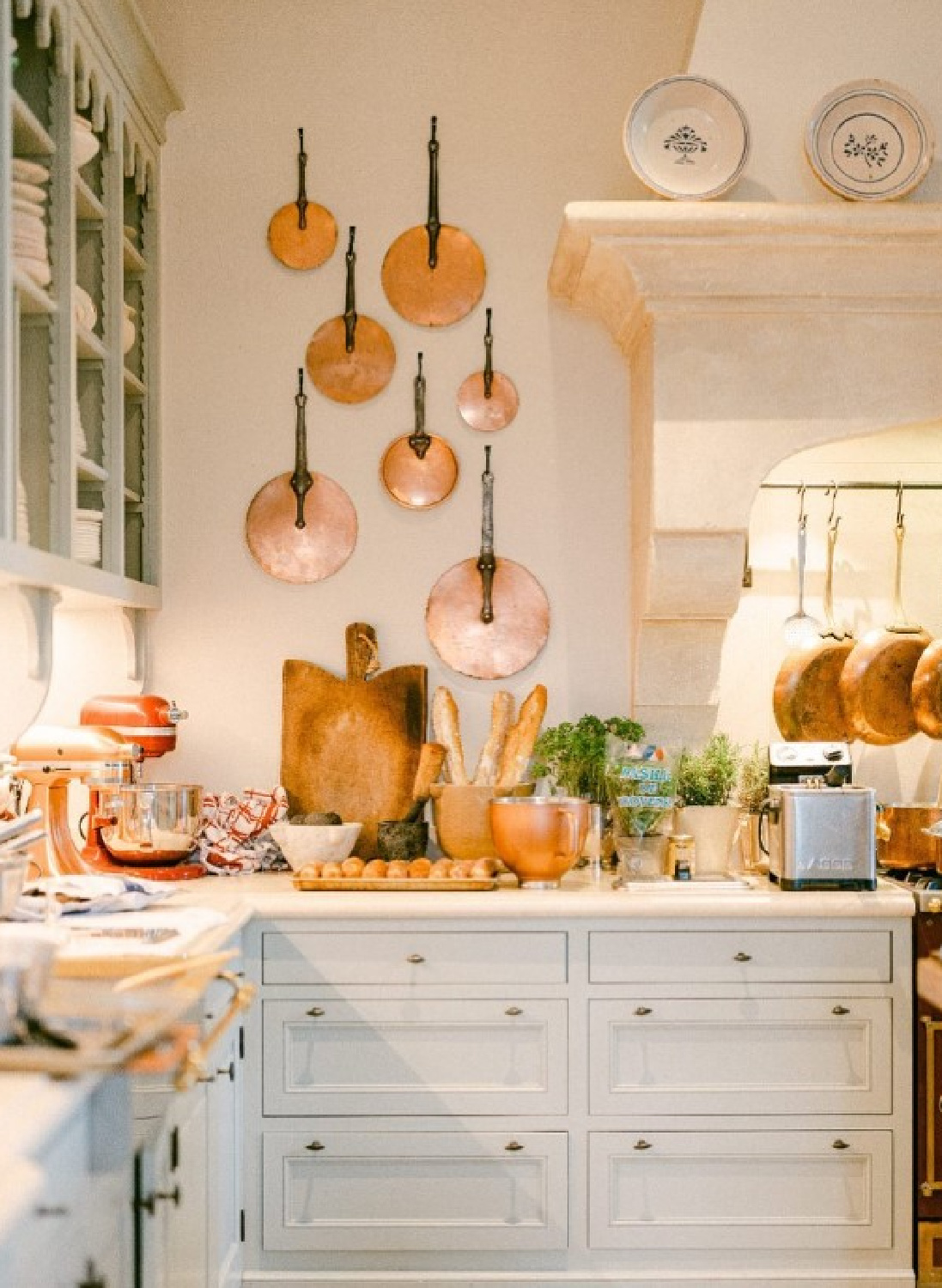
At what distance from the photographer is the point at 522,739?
308cm

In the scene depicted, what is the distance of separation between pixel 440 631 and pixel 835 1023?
1316mm

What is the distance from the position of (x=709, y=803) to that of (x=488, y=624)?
709 mm

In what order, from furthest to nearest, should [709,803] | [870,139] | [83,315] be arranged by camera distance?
[709,803]
[870,139]
[83,315]

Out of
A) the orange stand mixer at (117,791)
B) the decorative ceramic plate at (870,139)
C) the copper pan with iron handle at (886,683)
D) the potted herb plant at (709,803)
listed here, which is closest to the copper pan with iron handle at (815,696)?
the copper pan with iron handle at (886,683)

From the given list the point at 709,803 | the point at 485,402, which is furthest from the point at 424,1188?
the point at 485,402

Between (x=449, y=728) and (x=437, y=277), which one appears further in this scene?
(x=437, y=277)

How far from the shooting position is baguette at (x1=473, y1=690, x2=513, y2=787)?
3.06 meters

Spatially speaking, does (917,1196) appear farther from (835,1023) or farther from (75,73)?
(75,73)

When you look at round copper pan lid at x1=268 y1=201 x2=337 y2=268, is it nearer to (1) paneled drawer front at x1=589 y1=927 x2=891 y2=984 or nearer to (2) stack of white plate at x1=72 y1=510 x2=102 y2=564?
(2) stack of white plate at x1=72 y1=510 x2=102 y2=564

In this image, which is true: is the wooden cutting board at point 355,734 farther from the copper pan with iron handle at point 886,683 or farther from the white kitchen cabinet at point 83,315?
Answer: the copper pan with iron handle at point 886,683

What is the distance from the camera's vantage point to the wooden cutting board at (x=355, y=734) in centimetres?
321

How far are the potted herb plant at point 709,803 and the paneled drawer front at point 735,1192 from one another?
1.99 ft

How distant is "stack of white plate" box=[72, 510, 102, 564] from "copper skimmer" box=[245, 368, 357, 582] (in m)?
0.59

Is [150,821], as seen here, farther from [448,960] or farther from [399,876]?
[448,960]
